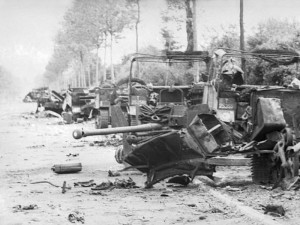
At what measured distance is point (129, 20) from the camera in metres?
41.1

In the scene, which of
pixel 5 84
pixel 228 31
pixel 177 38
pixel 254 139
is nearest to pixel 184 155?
pixel 254 139

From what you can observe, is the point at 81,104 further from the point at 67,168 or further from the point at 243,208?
the point at 243,208

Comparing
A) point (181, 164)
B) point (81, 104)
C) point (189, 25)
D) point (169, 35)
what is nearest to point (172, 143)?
point (181, 164)

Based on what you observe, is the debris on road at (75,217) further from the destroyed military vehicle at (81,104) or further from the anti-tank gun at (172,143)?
the destroyed military vehicle at (81,104)

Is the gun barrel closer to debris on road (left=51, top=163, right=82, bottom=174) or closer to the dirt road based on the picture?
the dirt road

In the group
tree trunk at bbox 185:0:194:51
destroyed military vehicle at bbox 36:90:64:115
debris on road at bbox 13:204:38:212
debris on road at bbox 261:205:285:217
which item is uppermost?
tree trunk at bbox 185:0:194:51

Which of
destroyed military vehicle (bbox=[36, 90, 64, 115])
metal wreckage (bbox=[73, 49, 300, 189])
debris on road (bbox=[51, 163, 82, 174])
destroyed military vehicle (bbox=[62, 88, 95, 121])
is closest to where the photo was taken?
metal wreckage (bbox=[73, 49, 300, 189])

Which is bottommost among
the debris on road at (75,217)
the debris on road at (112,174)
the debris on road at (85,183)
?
the debris on road at (112,174)

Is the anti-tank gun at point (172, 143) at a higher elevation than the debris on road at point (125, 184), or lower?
higher

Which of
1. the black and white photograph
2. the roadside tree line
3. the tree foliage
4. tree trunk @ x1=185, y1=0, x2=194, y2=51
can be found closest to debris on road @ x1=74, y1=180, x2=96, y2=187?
the black and white photograph

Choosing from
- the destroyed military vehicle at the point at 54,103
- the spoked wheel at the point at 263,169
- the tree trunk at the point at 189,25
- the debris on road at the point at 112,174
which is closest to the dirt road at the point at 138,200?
the debris on road at the point at 112,174

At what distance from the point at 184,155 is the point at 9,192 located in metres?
2.55

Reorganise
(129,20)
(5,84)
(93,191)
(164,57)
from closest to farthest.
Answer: (93,191)
(164,57)
(129,20)
(5,84)

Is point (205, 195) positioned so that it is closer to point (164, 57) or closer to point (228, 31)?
Result: point (164, 57)
